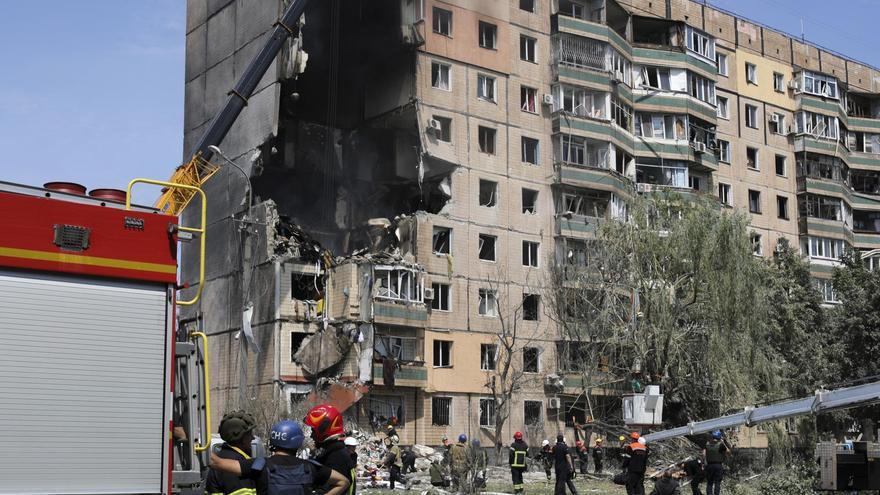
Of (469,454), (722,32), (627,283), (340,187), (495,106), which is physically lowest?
(469,454)

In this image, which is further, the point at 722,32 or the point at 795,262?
the point at 722,32

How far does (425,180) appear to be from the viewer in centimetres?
4672

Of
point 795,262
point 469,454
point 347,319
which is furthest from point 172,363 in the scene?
point 795,262

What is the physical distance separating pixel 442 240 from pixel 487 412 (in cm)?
743

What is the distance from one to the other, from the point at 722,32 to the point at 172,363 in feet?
184

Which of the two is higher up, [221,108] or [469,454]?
[221,108]

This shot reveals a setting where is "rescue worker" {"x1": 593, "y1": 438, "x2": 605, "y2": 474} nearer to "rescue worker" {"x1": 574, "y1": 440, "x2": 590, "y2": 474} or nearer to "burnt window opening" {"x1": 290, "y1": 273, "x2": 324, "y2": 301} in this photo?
"rescue worker" {"x1": 574, "y1": 440, "x2": 590, "y2": 474}

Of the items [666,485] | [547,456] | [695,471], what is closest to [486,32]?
[547,456]

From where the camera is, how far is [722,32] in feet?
200

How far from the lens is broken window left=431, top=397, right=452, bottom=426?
4341 centimetres

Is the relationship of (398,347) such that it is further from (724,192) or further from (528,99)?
(724,192)

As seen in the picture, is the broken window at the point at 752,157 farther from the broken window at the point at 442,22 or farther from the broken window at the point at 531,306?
the broken window at the point at 442,22

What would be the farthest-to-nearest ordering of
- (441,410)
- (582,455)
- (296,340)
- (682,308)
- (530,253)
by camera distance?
1. (530,253)
2. (441,410)
3. (296,340)
4. (582,455)
5. (682,308)

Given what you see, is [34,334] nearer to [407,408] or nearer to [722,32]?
[407,408]
